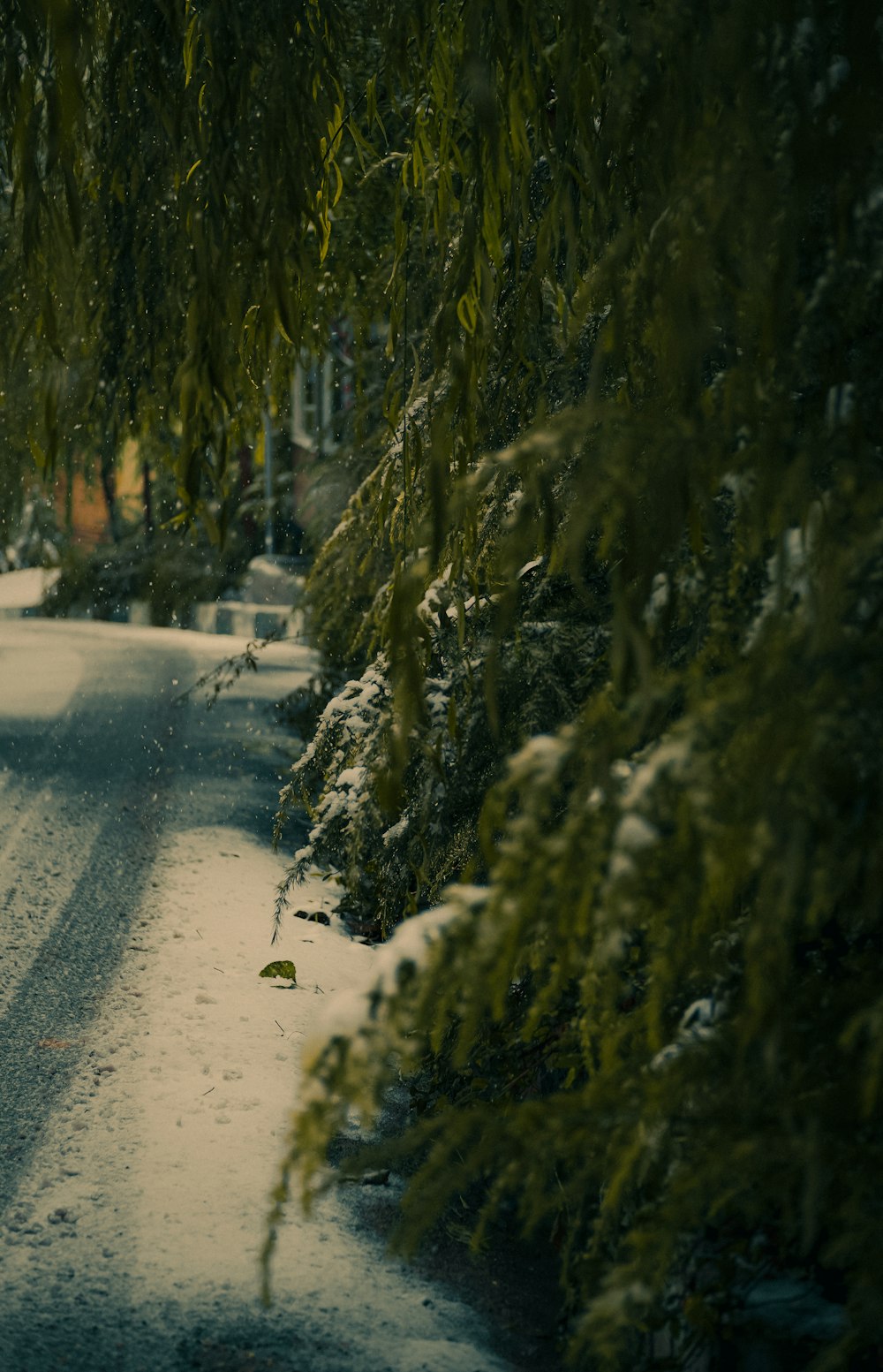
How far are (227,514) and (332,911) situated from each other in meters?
3.61

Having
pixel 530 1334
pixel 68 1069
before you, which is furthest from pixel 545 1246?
pixel 68 1069

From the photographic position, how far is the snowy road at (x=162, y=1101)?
280 centimetres

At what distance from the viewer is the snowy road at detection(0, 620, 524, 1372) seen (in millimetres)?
2799

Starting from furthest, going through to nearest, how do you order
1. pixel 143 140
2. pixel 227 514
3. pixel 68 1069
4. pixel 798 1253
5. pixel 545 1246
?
1. pixel 68 1069
2. pixel 545 1246
3. pixel 143 140
4. pixel 227 514
5. pixel 798 1253

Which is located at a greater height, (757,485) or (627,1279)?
(757,485)

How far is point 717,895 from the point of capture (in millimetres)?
1485

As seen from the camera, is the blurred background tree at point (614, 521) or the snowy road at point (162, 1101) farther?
the snowy road at point (162, 1101)

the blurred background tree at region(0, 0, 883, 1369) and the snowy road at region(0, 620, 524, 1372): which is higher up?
the blurred background tree at region(0, 0, 883, 1369)

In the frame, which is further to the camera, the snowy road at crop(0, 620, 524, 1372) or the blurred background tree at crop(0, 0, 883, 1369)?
the snowy road at crop(0, 620, 524, 1372)

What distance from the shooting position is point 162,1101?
151 inches

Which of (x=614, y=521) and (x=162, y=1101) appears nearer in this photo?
(x=614, y=521)

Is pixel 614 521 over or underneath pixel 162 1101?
over

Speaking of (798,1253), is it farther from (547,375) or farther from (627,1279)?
(547,375)

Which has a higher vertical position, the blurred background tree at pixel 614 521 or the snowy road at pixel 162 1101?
the blurred background tree at pixel 614 521
